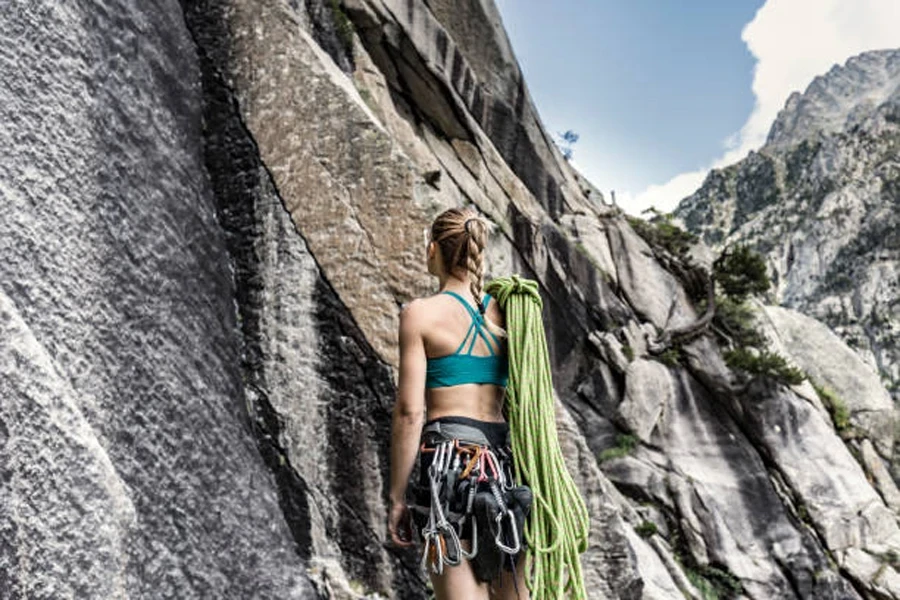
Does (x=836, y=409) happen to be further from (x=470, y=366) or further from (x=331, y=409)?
(x=470, y=366)

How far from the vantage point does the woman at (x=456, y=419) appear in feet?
11.3

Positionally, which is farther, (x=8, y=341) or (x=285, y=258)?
(x=285, y=258)

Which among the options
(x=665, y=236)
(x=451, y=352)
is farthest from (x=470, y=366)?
(x=665, y=236)

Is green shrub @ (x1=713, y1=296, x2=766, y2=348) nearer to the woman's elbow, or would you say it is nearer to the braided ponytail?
the braided ponytail

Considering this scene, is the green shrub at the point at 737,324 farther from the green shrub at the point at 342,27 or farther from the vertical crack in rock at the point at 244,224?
the vertical crack in rock at the point at 244,224

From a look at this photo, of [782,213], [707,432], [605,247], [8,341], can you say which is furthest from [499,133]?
[782,213]

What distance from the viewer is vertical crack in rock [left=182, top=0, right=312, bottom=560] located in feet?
18.0

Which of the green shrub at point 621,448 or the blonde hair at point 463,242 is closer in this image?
the blonde hair at point 463,242

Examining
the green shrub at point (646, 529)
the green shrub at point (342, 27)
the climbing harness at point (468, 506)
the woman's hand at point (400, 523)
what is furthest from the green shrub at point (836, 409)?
the woman's hand at point (400, 523)

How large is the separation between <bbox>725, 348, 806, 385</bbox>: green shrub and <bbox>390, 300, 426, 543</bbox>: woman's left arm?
19.4 metres

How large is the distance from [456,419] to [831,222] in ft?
324

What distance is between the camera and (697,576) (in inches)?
683

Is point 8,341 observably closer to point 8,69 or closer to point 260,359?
point 8,69

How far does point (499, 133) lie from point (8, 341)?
18581 mm
